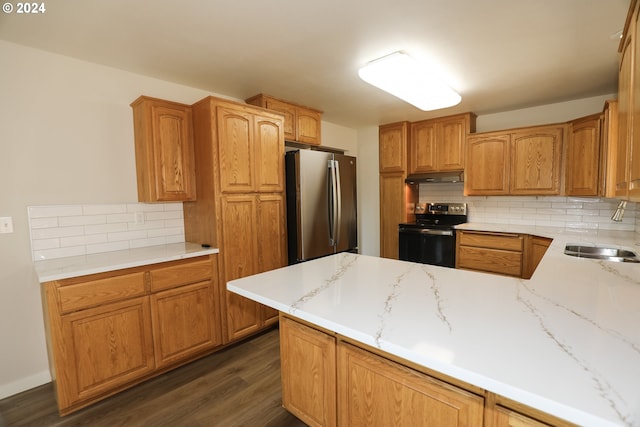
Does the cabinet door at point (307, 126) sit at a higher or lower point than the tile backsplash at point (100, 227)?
higher

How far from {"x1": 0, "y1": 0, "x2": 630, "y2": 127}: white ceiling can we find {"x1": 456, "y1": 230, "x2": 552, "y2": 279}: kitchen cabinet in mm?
1564

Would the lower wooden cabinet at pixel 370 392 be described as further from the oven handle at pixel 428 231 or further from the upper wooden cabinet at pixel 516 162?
the upper wooden cabinet at pixel 516 162

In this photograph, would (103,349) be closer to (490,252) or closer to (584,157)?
(490,252)

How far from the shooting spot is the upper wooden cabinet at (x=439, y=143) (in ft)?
12.3

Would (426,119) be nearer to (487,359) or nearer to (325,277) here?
(325,277)

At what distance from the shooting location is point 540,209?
3.53 m

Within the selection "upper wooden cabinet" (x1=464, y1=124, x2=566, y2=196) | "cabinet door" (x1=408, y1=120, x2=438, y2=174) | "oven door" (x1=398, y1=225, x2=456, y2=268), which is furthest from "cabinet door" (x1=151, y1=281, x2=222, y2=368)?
"upper wooden cabinet" (x1=464, y1=124, x2=566, y2=196)

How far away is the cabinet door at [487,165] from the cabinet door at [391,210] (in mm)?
849

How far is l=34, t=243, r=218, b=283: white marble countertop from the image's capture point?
178 cm

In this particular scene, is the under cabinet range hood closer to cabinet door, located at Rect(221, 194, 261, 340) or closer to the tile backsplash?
cabinet door, located at Rect(221, 194, 261, 340)

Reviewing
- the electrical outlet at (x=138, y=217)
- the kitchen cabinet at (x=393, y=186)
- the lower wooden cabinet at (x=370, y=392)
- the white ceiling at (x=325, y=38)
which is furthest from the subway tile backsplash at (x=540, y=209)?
the electrical outlet at (x=138, y=217)

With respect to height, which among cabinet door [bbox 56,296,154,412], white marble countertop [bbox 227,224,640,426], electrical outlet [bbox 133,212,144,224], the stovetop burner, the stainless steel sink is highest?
electrical outlet [bbox 133,212,144,224]

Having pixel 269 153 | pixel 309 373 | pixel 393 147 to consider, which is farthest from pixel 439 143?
pixel 309 373

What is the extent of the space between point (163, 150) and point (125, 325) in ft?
4.40
